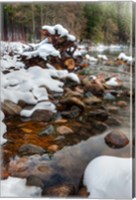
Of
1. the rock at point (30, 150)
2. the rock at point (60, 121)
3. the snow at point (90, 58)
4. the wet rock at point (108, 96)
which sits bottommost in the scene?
the rock at point (30, 150)

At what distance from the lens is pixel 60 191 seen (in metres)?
1.63

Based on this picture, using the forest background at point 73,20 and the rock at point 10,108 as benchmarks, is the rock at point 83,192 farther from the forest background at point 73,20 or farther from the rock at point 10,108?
the forest background at point 73,20

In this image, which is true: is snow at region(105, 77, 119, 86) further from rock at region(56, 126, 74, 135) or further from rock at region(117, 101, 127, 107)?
rock at region(56, 126, 74, 135)

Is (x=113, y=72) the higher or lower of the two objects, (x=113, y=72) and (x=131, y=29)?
the lower

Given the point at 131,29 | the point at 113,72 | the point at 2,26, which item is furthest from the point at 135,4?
the point at 2,26

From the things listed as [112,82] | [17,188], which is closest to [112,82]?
[112,82]

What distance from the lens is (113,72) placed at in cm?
166

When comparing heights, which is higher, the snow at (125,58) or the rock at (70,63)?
the snow at (125,58)

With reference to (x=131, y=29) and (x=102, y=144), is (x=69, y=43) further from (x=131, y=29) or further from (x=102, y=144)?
(x=102, y=144)

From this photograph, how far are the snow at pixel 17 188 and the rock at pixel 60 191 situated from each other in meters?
0.04

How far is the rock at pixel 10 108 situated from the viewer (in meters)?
1.69

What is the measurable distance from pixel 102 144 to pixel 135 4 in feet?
2.14

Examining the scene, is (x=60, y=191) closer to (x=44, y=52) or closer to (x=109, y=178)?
(x=109, y=178)

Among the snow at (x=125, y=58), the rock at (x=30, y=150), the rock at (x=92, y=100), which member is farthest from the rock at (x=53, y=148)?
the snow at (x=125, y=58)
